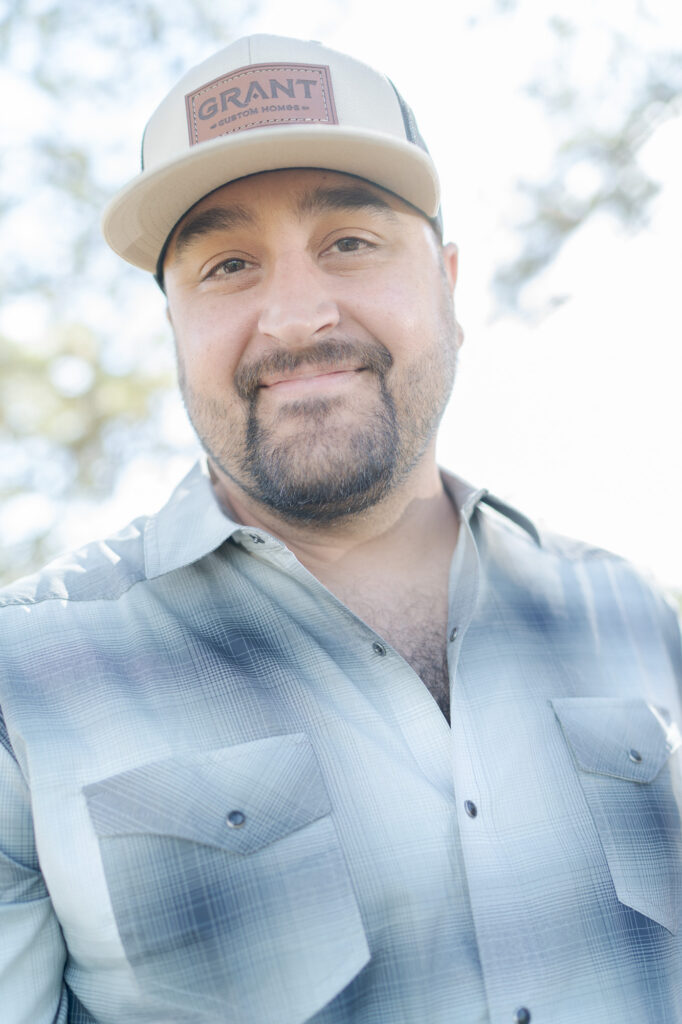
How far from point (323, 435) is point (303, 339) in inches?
7.5

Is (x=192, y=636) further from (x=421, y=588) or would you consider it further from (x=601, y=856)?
(x=601, y=856)

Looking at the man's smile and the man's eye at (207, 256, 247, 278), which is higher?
the man's eye at (207, 256, 247, 278)

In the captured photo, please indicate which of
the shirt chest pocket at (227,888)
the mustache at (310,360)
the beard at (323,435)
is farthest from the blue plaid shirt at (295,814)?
the mustache at (310,360)

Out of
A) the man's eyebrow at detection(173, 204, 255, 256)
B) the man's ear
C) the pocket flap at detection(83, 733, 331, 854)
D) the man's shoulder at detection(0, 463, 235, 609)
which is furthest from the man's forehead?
the pocket flap at detection(83, 733, 331, 854)

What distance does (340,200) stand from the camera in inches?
66.5

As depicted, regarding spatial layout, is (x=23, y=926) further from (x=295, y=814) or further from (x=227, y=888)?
(x=295, y=814)

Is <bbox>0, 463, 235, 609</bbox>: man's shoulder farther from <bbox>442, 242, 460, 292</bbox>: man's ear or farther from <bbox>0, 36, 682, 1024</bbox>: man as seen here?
<bbox>442, 242, 460, 292</bbox>: man's ear

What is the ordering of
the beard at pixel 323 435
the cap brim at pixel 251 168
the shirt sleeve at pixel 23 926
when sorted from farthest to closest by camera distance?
the beard at pixel 323 435, the cap brim at pixel 251 168, the shirt sleeve at pixel 23 926

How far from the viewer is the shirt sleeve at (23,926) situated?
3.86 feet

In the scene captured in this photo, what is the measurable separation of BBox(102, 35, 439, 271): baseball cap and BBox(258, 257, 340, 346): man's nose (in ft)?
0.66

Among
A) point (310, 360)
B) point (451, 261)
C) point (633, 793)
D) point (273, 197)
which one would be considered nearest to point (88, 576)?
point (310, 360)

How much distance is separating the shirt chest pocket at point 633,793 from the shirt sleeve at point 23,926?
2.93 ft

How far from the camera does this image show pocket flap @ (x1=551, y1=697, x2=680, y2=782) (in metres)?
1.52

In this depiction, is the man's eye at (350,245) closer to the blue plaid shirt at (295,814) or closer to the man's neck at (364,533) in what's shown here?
the man's neck at (364,533)
